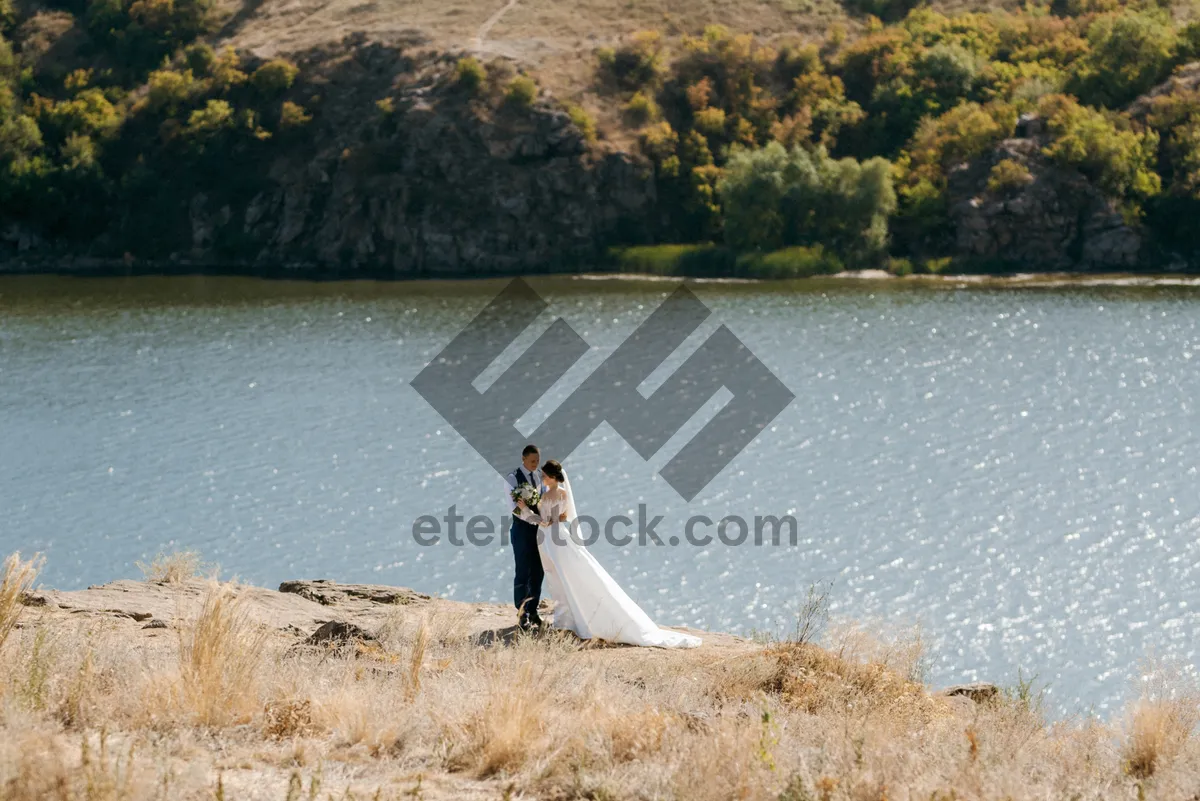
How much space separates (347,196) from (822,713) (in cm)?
6627

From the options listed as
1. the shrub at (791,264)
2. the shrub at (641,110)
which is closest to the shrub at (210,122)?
the shrub at (641,110)

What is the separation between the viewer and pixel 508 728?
9.33 meters

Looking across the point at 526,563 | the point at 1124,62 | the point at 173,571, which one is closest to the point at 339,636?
the point at 526,563

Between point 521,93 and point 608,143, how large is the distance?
5.42m

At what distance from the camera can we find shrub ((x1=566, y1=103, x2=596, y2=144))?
240ft

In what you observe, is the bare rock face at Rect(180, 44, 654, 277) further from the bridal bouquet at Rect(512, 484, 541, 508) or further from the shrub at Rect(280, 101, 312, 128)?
the bridal bouquet at Rect(512, 484, 541, 508)

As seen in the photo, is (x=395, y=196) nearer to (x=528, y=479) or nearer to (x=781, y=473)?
(x=781, y=473)

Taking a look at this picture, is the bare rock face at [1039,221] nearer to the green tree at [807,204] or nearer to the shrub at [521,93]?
the green tree at [807,204]

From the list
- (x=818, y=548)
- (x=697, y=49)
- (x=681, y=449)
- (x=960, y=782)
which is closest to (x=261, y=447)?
A: (x=681, y=449)

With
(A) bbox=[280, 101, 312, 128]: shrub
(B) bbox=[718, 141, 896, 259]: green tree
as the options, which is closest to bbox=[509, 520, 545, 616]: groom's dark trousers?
(B) bbox=[718, 141, 896, 259]: green tree

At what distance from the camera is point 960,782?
888 cm

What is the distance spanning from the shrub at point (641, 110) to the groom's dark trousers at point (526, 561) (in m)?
62.6

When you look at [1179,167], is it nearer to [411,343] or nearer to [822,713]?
[411,343]

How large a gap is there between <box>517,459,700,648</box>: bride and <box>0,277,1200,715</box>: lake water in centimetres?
654
